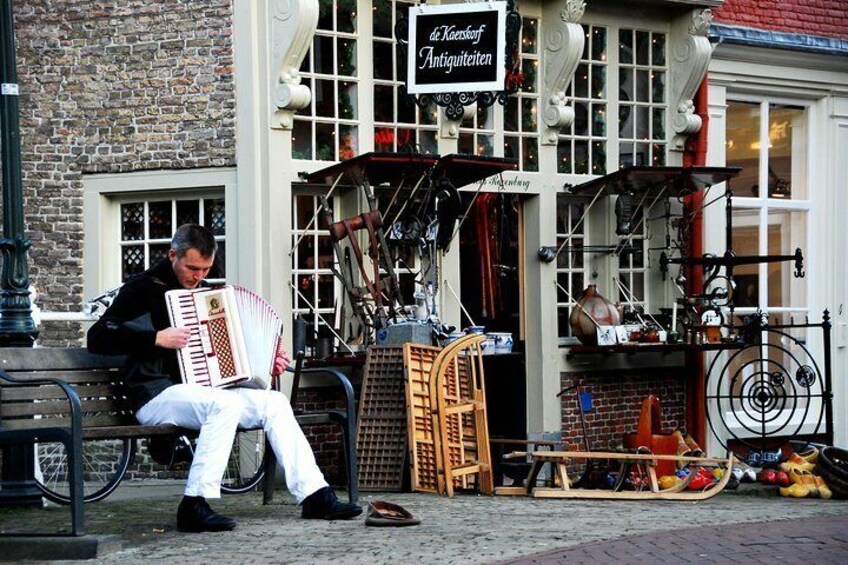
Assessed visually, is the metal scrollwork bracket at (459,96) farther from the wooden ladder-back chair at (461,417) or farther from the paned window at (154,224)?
the wooden ladder-back chair at (461,417)

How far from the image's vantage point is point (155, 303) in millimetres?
8617

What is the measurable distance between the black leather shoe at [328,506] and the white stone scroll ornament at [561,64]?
18.1ft

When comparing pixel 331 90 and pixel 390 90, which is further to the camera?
pixel 390 90

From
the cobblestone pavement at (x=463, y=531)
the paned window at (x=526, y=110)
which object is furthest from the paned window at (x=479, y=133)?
the cobblestone pavement at (x=463, y=531)

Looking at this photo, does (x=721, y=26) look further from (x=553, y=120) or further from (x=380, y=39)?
(x=380, y=39)

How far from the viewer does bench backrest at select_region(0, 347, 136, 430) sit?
816 centimetres

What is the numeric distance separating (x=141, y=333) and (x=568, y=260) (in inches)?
237

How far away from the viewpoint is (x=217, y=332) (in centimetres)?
853

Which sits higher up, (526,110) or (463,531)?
(526,110)

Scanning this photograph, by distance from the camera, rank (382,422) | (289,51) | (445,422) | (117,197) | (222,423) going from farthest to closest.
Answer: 1. (117,197)
2. (289,51)
3. (382,422)
4. (445,422)
5. (222,423)

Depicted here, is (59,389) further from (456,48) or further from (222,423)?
(456,48)

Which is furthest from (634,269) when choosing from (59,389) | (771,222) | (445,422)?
(59,389)

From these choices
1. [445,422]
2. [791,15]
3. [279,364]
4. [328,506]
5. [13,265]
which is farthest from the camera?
[791,15]

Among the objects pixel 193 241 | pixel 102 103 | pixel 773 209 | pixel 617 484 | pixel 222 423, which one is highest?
pixel 102 103
